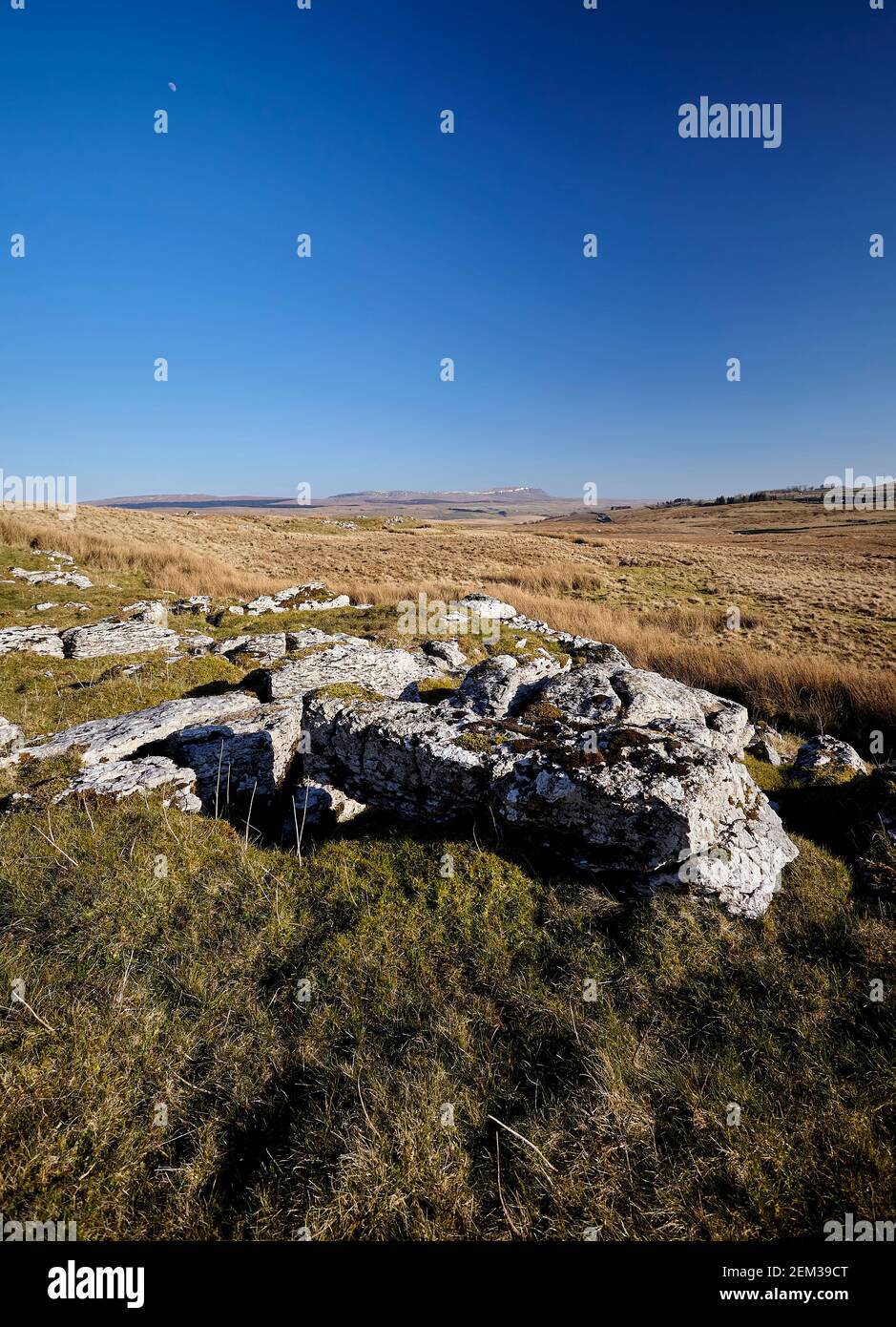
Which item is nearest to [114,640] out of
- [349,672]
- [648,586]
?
[349,672]

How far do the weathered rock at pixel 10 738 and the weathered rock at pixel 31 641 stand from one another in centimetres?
386

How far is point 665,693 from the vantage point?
7.71m

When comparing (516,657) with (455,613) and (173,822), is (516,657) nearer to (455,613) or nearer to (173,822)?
(173,822)

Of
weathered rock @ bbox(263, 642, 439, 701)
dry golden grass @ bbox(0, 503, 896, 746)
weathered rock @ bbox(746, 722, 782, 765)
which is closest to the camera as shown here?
weathered rock @ bbox(746, 722, 782, 765)

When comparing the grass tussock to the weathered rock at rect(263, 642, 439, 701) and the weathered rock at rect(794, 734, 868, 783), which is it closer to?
the weathered rock at rect(794, 734, 868, 783)

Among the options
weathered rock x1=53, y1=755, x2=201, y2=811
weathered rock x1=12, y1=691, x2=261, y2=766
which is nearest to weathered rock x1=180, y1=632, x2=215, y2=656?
weathered rock x1=12, y1=691, x2=261, y2=766

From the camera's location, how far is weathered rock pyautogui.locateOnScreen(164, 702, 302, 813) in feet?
20.0

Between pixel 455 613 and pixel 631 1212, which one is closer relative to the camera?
pixel 631 1212

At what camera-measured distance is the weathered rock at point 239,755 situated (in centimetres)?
611

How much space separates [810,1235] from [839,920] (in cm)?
242

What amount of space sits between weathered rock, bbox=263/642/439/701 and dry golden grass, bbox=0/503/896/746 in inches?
306

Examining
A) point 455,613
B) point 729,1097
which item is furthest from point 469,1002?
point 455,613

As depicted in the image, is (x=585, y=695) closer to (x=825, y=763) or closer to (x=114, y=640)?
(x=825, y=763)
